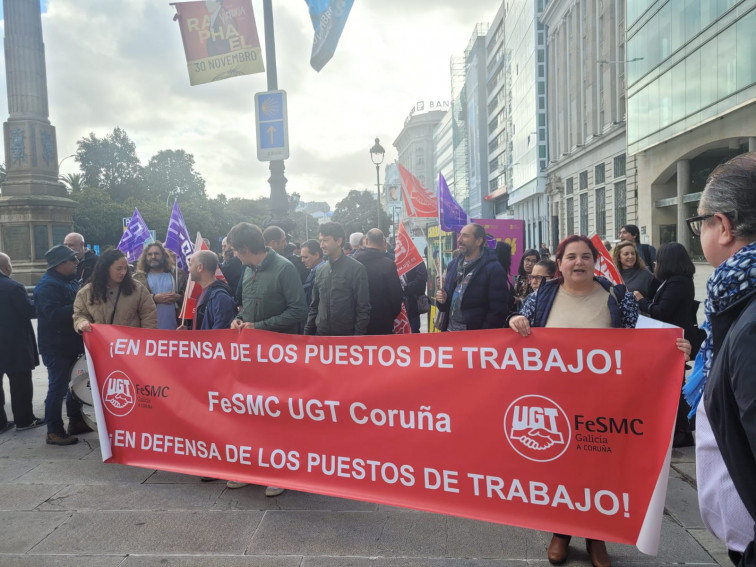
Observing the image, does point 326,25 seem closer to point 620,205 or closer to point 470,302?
point 470,302

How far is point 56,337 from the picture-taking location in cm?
531

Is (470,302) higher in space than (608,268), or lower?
lower

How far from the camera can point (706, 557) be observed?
2980 mm

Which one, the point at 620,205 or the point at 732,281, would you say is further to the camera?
the point at 620,205

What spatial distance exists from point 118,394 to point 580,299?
3.27m

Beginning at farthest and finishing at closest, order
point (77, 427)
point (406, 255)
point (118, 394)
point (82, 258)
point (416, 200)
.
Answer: point (416, 200)
point (406, 255)
point (82, 258)
point (77, 427)
point (118, 394)

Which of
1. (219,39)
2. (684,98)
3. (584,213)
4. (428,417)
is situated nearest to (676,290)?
(428,417)

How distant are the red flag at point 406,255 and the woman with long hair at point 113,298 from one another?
3887mm

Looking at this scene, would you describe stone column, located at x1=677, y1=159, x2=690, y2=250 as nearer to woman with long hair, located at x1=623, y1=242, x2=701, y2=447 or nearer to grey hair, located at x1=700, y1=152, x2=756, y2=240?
woman with long hair, located at x1=623, y1=242, x2=701, y2=447

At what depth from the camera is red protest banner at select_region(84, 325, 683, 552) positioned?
2785 mm

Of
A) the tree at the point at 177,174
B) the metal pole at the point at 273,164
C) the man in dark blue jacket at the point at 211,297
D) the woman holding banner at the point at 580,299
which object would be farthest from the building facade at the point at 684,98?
the tree at the point at 177,174

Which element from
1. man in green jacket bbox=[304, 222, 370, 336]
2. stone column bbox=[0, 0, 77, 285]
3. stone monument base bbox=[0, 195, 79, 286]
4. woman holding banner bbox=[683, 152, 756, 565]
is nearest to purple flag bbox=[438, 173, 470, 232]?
man in green jacket bbox=[304, 222, 370, 336]

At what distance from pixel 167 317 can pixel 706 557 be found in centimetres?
531

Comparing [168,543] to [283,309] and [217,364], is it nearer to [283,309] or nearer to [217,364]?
[217,364]
